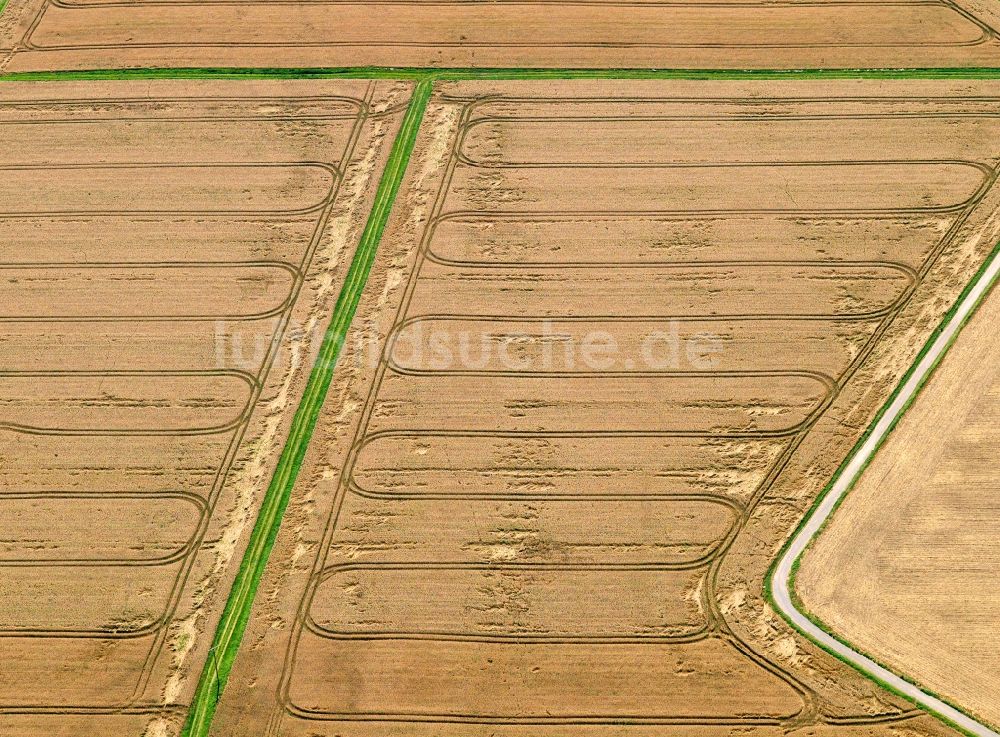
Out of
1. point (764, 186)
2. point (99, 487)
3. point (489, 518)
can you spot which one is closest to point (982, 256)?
point (764, 186)

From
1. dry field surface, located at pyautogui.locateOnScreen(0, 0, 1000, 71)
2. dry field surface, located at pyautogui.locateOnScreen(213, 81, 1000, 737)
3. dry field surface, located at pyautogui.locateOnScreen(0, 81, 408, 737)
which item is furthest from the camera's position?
dry field surface, located at pyautogui.locateOnScreen(0, 0, 1000, 71)

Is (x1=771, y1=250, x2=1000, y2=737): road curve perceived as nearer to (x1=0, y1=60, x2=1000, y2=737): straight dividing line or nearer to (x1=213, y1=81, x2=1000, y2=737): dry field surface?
(x1=0, y1=60, x2=1000, y2=737): straight dividing line

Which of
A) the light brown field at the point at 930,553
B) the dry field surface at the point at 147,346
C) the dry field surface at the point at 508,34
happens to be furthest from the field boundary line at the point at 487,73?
the light brown field at the point at 930,553

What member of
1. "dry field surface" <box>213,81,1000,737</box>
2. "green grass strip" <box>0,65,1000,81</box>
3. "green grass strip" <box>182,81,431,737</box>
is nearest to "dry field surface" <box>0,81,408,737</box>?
"green grass strip" <box>182,81,431,737</box>

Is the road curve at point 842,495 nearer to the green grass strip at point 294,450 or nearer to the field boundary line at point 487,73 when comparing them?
the field boundary line at point 487,73

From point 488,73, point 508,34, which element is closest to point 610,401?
point 488,73
